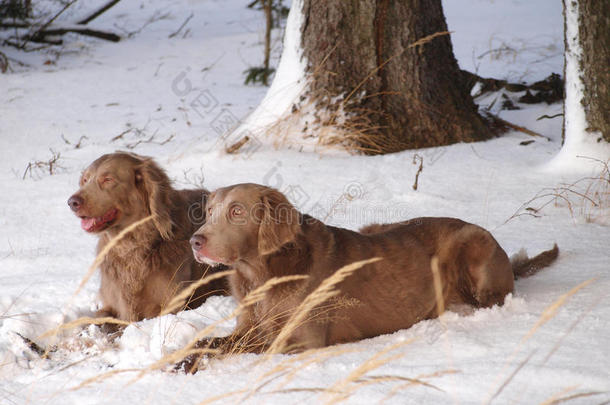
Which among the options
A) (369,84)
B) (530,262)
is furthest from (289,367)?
(369,84)

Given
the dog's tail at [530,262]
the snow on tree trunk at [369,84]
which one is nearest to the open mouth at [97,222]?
the dog's tail at [530,262]

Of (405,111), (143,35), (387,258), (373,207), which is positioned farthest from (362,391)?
(143,35)

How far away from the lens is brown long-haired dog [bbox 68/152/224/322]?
404 cm

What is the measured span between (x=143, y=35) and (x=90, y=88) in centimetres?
294

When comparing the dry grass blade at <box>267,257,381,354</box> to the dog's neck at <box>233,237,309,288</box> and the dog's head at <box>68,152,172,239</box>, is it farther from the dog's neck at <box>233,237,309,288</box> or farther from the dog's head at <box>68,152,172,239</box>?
the dog's head at <box>68,152,172,239</box>

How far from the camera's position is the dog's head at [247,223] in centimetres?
340

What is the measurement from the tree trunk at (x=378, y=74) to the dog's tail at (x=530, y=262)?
224 centimetres

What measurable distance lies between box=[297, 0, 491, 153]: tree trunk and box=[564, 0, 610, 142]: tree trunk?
1.31 m

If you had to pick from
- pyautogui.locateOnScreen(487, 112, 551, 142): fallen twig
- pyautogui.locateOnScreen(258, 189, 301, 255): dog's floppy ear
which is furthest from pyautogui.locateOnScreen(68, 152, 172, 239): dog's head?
pyautogui.locateOnScreen(487, 112, 551, 142): fallen twig

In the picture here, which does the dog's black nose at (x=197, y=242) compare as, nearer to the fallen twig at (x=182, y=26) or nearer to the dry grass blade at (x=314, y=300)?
the dry grass blade at (x=314, y=300)

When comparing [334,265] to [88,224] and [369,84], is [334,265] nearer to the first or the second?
[88,224]

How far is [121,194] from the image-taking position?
4055mm

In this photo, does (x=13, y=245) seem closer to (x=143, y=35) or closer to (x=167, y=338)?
(x=167, y=338)

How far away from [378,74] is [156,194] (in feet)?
10.1
